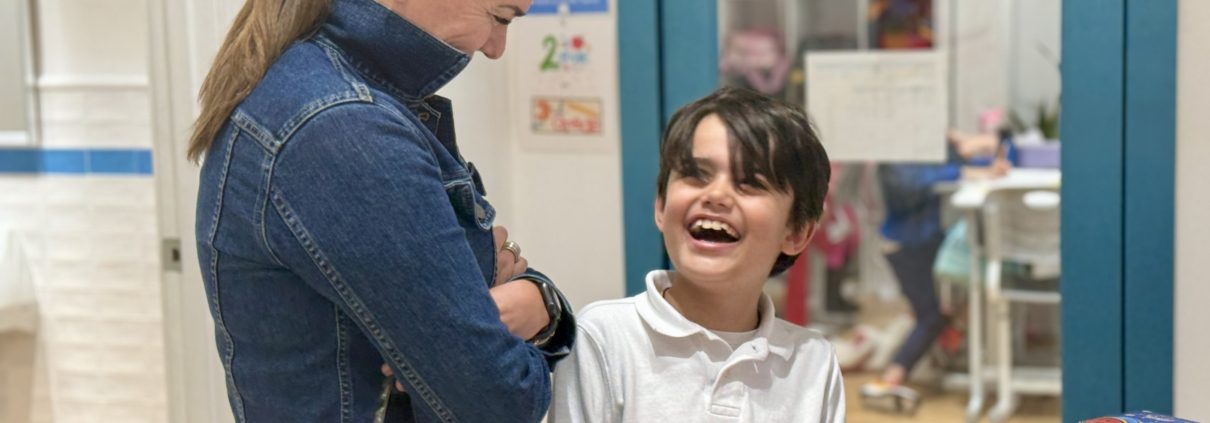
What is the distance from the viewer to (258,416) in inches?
45.1

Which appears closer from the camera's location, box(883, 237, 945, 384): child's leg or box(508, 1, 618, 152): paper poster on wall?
box(508, 1, 618, 152): paper poster on wall

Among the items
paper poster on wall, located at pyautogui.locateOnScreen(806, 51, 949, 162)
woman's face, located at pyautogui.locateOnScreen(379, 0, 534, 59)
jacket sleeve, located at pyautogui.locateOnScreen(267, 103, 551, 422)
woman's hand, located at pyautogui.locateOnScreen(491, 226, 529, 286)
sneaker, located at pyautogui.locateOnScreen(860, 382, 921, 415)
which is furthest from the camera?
sneaker, located at pyautogui.locateOnScreen(860, 382, 921, 415)

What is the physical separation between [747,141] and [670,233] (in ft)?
0.43

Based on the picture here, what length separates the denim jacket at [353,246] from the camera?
1.01m

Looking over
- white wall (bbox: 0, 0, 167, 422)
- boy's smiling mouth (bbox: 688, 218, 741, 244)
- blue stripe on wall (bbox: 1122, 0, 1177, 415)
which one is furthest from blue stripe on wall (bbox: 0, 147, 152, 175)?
blue stripe on wall (bbox: 1122, 0, 1177, 415)

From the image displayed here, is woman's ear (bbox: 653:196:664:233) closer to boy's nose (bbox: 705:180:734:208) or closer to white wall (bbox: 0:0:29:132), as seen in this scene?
boy's nose (bbox: 705:180:734:208)

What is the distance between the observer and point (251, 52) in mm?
1102

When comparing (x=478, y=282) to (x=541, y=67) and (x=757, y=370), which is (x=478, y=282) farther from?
(x=541, y=67)

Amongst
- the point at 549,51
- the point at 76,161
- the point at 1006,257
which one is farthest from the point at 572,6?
the point at 76,161

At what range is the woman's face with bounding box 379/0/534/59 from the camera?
3.66 feet

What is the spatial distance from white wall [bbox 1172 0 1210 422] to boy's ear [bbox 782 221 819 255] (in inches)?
31.5

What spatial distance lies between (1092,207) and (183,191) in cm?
152

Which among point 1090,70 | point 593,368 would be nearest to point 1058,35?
point 1090,70

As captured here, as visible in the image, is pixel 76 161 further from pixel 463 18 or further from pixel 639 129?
pixel 463 18
